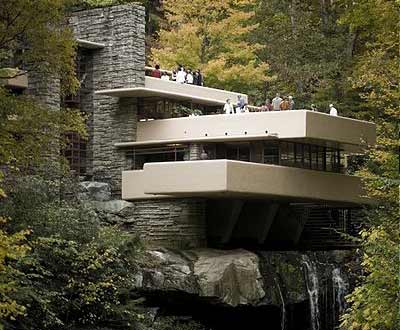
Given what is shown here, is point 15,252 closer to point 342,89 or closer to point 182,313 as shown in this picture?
point 182,313

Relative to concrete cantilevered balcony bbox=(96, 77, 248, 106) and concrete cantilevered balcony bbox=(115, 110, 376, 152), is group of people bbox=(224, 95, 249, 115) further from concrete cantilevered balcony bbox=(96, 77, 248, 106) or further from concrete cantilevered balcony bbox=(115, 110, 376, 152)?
→ concrete cantilevered balcony bbox=(115, 110, 376, 152)

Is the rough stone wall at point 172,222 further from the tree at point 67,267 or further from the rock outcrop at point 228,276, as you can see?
the tree at point 67,267

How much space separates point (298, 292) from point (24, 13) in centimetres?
1117

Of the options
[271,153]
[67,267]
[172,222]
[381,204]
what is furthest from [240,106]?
[67,267]

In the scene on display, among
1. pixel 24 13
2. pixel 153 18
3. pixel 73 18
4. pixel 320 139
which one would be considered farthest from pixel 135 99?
pixel 153 18

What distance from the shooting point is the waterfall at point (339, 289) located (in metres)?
25.5

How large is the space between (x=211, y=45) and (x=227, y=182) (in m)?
12.3

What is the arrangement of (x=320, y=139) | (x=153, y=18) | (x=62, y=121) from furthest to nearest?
(x=153, y=18)
(x=320, y=139)
(x=62, y=121)

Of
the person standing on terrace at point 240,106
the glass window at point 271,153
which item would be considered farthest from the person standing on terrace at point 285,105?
the glass window at point 271,153

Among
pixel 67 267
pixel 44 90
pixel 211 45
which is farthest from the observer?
pixel 211 45

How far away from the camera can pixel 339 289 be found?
1008 inches

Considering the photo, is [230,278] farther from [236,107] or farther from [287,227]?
[236,107]

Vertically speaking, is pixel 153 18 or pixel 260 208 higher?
pixel 153 18

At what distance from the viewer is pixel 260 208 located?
28688 millimetres
